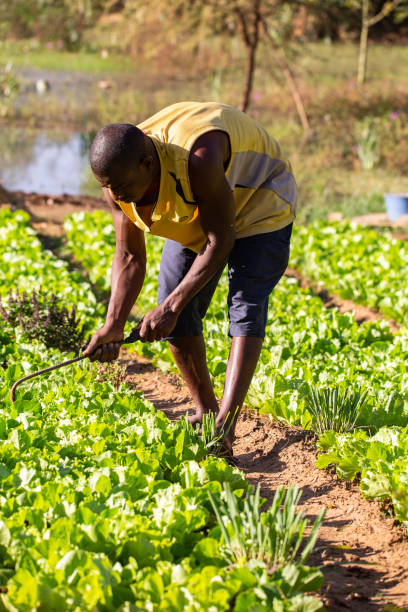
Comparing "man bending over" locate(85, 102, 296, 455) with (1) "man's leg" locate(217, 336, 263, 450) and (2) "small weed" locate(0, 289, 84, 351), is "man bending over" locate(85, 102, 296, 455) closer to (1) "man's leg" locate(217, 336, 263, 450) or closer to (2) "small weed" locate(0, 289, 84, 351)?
(1) "man's leg" locate(217, 336, 263, 450)

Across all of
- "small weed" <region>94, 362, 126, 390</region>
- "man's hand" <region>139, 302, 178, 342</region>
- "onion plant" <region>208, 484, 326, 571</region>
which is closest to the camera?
"onion plant" <region>208, 484, 326, 571</region>

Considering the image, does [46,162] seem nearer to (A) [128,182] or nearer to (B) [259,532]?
(A) [128,182]

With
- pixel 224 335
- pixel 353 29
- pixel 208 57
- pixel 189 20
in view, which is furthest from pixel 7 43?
pixel 224 335

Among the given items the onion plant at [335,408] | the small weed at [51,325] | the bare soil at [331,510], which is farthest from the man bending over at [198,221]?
the small weed at [51,325]

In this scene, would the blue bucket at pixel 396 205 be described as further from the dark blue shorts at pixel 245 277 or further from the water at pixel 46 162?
the dark blue shorts at pixel 245 277

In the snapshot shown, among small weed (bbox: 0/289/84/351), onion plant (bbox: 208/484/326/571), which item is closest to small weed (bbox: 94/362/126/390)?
small weed (bbox: 0/289/84/351)

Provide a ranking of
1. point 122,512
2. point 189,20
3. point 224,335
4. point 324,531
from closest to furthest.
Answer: point 122,512
point 324,531
point 224,335
point 189,20

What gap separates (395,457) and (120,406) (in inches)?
48.6

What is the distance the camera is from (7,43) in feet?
87.7

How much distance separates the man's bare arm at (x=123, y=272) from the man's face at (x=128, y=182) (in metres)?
0.48

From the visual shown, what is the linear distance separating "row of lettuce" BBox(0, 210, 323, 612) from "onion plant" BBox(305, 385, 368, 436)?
0.66 meters

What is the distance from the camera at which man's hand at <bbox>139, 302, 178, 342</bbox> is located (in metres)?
3.08

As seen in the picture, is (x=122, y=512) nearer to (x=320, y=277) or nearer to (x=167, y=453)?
(x=167, y=453)

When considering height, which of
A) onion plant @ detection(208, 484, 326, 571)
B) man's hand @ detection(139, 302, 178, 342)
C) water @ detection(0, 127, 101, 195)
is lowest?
water @ detection(0, 127, 101, 195)
